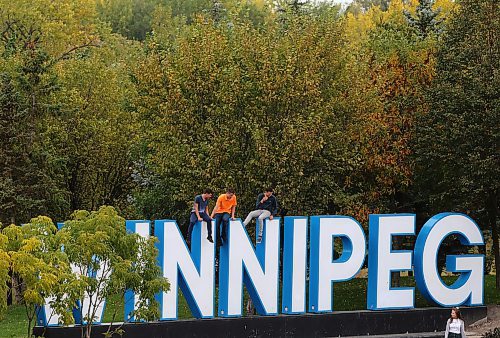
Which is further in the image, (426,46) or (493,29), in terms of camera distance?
(426,46)

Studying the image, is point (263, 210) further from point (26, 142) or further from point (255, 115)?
point (26, 142)

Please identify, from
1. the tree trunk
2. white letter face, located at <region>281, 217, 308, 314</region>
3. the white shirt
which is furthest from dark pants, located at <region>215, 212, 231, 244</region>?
the tree trunk

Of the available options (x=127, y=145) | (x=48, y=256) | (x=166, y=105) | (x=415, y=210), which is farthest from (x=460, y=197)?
(x=48, y=256)

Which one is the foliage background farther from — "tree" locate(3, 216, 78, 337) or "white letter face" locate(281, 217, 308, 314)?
"tree" locate(3, 216, 78, 337)

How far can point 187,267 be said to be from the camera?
26844mm

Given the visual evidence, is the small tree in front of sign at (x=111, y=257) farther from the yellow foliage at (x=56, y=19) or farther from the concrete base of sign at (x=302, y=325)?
the yellow foliage at (x=56, y=19)

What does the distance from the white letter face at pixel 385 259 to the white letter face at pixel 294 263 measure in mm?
2105

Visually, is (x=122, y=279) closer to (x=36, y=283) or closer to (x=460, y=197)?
(x=36, y=283)

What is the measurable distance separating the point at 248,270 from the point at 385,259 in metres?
4.18

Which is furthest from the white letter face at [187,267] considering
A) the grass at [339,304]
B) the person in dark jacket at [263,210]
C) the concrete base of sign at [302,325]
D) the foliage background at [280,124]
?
the foliage background at [280,124]

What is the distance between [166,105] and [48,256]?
15.1 m

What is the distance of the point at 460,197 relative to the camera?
35562mm

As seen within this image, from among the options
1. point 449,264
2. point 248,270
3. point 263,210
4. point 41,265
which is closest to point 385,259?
point 449,264

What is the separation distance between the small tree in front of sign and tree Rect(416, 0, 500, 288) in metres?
13.7
